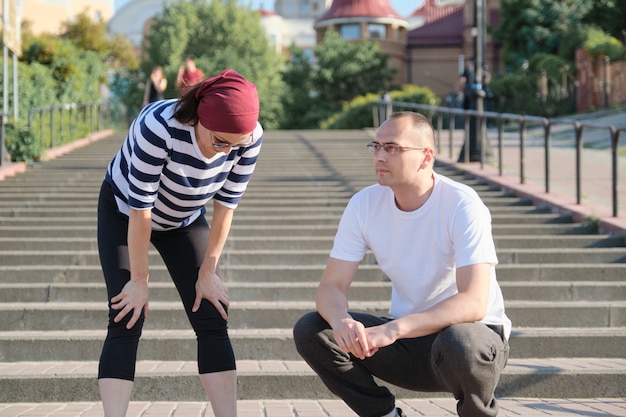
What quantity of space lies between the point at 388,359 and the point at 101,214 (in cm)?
123

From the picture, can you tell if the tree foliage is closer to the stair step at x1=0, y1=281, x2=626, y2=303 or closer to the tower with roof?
the tower with roof

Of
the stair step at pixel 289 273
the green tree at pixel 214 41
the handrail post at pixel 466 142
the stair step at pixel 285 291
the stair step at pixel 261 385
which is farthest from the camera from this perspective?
the green tree at pixel 214 41

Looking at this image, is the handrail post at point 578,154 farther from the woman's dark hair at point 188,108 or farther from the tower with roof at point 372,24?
the tower with roof at point 372,24

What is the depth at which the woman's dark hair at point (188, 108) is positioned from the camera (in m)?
3.49

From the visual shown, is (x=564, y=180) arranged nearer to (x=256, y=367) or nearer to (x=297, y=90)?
(x=256, y=367)

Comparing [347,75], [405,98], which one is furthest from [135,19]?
[405,98]

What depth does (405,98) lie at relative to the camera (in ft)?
94.2

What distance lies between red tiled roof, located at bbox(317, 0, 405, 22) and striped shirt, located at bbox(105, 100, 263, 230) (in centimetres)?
5172

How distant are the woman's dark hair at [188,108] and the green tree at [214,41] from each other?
43830 mm

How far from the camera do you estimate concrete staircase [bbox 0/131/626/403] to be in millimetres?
5023

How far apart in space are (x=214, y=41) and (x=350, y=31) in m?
7.84

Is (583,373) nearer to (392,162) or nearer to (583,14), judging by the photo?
(392,162)

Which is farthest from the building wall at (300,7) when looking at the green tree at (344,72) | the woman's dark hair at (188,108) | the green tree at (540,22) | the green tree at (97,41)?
the woman's dark hair at (188,108)

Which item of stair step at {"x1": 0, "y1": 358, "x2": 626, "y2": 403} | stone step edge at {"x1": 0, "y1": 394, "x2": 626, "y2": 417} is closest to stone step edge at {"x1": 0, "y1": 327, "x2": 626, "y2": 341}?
stair step at {"x1": 0, "y1": 358, "x2": 626, "y2": 403}
